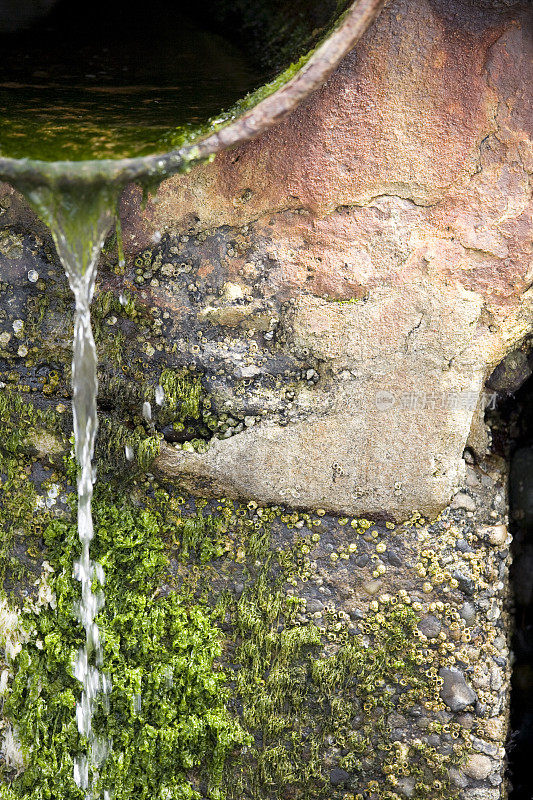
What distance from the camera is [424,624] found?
8.12 feet

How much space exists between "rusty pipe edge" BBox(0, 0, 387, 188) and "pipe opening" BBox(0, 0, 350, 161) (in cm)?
4

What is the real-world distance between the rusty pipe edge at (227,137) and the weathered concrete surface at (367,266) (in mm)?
372

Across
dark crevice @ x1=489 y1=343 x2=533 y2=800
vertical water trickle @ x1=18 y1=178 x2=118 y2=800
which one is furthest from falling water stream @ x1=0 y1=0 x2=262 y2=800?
dark crevice @ x1=489 y1=343 x2=533 y2=800

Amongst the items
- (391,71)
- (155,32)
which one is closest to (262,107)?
(391,71)

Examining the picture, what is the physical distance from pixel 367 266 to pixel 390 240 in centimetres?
10

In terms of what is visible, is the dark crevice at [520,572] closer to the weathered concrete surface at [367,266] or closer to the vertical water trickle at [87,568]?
the weathered concrete surface at [367,266]

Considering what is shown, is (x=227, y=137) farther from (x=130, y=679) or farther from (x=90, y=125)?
(x=130, y=679)

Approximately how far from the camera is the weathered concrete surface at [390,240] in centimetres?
217

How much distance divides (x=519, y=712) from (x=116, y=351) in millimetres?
1869

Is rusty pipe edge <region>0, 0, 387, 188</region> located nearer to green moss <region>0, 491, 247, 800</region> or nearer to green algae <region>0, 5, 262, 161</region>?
green algae <region>0, 5, 262, 161</region>

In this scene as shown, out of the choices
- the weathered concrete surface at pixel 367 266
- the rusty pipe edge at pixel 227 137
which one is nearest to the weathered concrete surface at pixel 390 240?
the weathered concrete surface at pixel 367 266

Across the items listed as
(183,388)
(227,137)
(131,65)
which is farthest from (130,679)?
(131,65)

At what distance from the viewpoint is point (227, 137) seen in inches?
70.9

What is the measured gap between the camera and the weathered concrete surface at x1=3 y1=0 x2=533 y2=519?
7.14 ft
